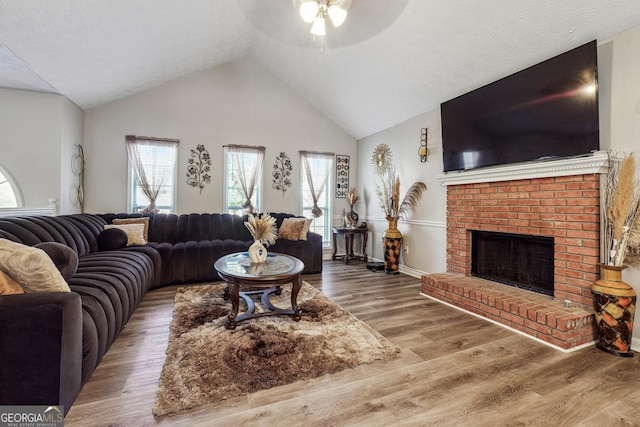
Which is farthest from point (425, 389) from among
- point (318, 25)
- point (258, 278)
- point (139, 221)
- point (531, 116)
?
point (139, 221)

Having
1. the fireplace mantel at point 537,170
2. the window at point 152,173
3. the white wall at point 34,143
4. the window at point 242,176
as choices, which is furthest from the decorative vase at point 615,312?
the white wall at point 34,143

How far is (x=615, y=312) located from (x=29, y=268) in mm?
3745

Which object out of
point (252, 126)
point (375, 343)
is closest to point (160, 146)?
point (252, 126)

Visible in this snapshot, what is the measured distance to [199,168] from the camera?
16.5ft

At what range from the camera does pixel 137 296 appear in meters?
2.68

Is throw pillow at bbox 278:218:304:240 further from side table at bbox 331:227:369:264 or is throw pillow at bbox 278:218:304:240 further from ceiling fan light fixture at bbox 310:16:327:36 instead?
ceiling fan light fixture at bbox 310:16:327:36

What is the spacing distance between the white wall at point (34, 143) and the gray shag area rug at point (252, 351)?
2695 mm

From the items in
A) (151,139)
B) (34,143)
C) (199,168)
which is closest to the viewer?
(34,143)

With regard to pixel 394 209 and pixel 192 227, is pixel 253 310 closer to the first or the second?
pixel 192 227

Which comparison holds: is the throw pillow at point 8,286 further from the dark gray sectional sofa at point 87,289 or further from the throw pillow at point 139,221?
the throw pillow at point 139,221

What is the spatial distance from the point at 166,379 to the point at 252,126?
4514 mm

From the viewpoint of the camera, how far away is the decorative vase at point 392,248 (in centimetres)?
448

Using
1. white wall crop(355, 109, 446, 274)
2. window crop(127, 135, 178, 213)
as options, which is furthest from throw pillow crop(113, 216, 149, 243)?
white wall crop(355, 109, 446, 274)

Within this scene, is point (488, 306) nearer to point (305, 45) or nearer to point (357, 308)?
point (357, 308)
